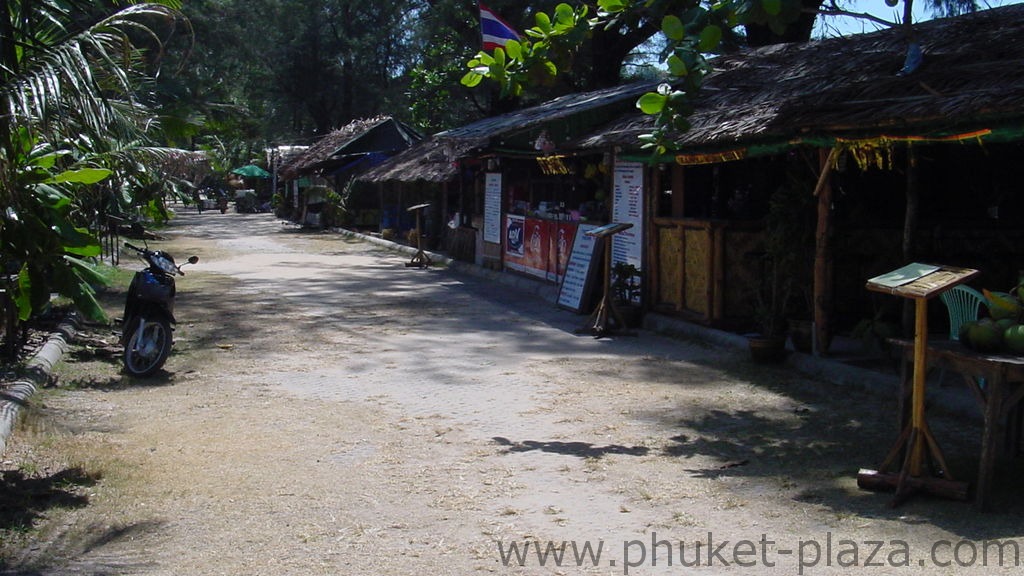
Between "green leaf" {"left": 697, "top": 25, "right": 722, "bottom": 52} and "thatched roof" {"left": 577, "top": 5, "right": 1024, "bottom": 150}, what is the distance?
6.44 feet

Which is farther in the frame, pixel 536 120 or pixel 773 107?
pixel 536 120

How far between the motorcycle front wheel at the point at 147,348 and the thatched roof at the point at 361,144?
28.5 metres

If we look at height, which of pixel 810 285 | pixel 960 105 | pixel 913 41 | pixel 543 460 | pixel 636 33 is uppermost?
pixel 636 33

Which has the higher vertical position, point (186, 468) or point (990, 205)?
point (990, 205)

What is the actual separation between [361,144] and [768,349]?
3013 cm

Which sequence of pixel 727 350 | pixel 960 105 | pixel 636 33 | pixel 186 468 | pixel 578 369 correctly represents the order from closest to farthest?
pixel 186 468, pixel 960 105, pixel 578 369, pixel 727 350, pixel 636 33

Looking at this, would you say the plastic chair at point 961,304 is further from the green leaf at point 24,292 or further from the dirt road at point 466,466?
the green leaf at point 24,292

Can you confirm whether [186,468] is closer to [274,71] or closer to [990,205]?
[990,205]

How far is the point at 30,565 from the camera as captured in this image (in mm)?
5055

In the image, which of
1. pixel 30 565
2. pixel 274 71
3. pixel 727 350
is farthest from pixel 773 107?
pixel 274 71

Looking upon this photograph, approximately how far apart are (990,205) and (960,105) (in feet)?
16.5

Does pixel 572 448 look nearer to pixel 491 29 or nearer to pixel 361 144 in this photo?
pixel 491 29

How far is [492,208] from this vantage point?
21562mm

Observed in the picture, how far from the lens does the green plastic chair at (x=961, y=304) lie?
7875mm
